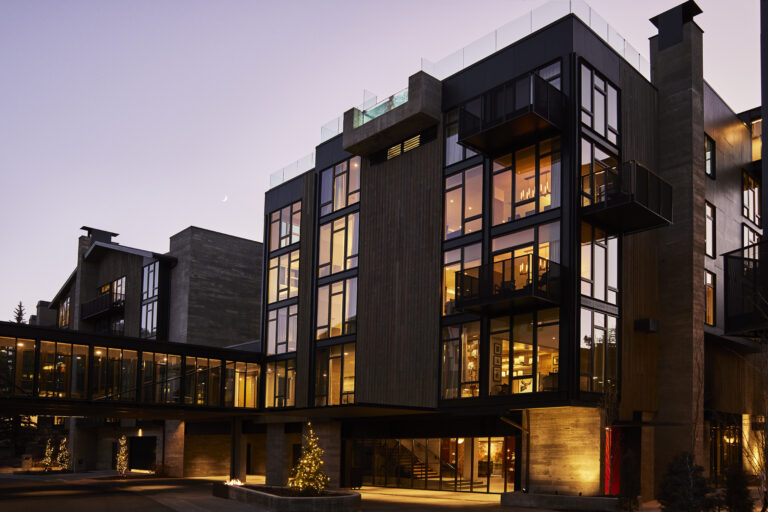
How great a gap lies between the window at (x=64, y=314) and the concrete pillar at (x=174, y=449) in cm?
2260

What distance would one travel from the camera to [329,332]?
3466 cm

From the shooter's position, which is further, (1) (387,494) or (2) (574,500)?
(1) (387,494)

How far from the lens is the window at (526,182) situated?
2545 cm

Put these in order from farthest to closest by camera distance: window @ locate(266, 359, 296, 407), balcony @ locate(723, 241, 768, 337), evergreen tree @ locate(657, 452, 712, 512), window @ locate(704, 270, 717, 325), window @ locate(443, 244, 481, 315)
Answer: window @ locate(266, 359, 296, 407) < window @ locate(704, 270, 717, 325) < window @ locate(443, 244, 481, 315) < balcony @ locate(723, 241, 768, 337) < evergreen tree @ locate(657, 452, 712, 512)

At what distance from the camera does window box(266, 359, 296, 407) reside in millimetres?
36906

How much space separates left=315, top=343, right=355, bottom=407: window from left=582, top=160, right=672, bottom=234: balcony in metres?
12.6

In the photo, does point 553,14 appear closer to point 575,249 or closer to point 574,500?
point 575,249

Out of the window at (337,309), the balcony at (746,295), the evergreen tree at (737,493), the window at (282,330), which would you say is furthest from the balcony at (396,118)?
the evergreen tree at (737,493)

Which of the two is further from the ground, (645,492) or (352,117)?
(352,117)

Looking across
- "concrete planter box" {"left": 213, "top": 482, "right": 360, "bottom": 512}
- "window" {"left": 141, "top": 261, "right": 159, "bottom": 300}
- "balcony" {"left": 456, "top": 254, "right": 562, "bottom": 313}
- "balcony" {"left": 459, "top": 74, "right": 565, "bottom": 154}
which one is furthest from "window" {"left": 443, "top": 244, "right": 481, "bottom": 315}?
"window" {"left": 141, "top": 261, "right": 159, "bottom": 300}

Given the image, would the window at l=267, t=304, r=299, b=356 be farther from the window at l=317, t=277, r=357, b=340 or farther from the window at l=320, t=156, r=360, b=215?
the window at l=320, t=156, r=360, b=215

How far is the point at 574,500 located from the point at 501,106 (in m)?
12.5

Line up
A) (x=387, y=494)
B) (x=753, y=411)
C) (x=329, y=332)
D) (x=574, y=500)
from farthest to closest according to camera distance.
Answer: (x=329, y=332), (x=753, y=411), (x=387, y=494), (x=574, y=500)

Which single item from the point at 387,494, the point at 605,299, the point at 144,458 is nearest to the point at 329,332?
the point at 387,494
